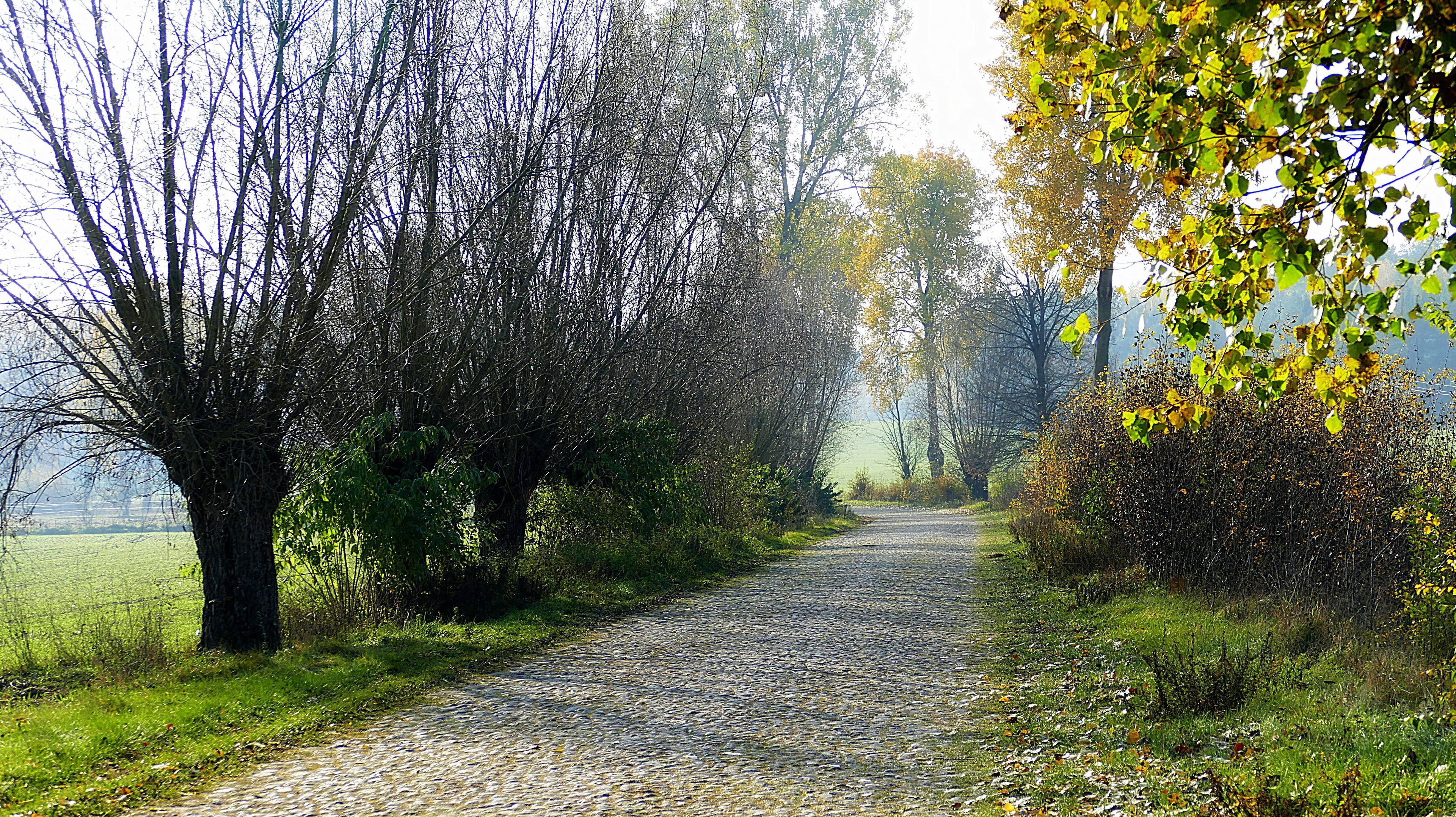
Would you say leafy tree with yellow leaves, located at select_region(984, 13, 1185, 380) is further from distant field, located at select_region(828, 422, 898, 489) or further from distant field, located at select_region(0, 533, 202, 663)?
distant field, located at select_region(828, 422, 898, 489)

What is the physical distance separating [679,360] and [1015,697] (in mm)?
9016

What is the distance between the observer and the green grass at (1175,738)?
174 inches

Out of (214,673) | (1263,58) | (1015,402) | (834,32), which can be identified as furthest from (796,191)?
(1263,58)

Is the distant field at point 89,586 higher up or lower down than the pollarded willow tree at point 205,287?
Result: lower down

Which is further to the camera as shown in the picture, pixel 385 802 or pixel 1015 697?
pixel 1015 697

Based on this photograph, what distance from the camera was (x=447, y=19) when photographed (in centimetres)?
1037

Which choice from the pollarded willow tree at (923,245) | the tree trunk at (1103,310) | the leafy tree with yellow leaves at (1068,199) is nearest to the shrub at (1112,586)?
the leafy tree with yellow leaves at (1068,199)

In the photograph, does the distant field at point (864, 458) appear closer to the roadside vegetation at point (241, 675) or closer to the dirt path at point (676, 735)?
the roadside vegetation at point (241, 675)

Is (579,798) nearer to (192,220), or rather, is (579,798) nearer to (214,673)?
(214,673)

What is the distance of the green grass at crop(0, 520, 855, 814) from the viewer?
5270 millimetres

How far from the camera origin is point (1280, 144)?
268 cm

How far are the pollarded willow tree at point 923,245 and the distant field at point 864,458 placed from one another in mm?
13422

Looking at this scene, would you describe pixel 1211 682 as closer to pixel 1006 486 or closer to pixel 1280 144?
pixel 1280 144

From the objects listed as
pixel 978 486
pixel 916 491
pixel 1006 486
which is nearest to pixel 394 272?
pixel 1006 486
